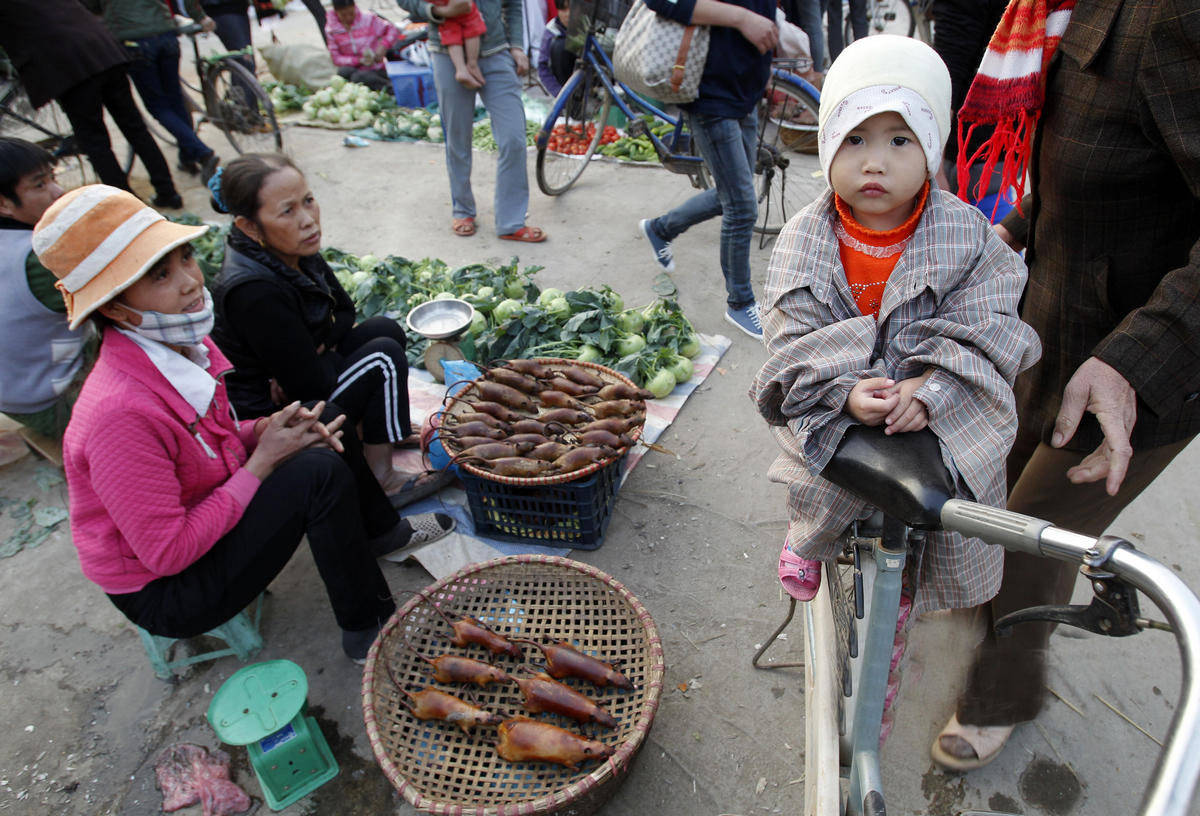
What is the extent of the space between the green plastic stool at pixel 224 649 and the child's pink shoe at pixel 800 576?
1859 mm

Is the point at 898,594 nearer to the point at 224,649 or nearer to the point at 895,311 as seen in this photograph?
the point at 895,311

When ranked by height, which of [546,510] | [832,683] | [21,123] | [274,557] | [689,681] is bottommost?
[689,681]

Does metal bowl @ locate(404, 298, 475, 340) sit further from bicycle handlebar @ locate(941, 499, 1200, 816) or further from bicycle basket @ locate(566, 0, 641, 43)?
bicycle handlebar @ locate(941, 499, 1200, 816)

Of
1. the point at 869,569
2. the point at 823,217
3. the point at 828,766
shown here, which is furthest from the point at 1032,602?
the point at 823,217

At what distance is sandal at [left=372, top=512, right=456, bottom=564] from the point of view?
3.01m

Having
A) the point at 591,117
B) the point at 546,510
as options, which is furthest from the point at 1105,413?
the point at 591,117

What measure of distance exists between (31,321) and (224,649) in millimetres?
1392

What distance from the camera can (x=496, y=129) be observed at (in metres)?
5.20

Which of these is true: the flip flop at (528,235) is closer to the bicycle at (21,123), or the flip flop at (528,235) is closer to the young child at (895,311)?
the bicycle at (21,123)

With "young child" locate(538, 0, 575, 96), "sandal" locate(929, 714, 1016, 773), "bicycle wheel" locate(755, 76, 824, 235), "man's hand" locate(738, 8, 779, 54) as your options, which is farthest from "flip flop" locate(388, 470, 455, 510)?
"young child" locate(538, 0, 575, 96)

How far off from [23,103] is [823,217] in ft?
23.4

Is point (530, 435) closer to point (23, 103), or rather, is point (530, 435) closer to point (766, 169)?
point (766, 169)

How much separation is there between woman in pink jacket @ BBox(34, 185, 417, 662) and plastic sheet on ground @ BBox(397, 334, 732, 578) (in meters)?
0.58

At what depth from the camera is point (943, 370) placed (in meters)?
1.37
